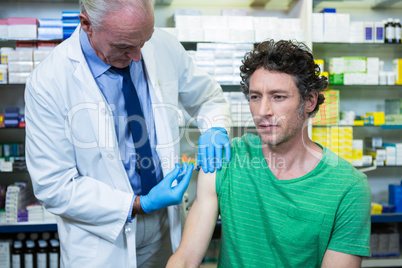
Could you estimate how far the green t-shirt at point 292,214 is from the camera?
1341 mm

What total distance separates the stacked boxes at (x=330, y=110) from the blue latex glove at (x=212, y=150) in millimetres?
1747

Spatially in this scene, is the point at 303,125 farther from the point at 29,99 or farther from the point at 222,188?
the point at 29,99

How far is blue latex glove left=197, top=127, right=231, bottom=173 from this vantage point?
152cm

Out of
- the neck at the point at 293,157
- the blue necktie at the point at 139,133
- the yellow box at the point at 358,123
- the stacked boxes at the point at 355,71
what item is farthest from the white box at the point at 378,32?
the blue necktie at the point at 139,133

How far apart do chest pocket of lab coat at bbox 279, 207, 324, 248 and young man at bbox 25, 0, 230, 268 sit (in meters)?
0.38

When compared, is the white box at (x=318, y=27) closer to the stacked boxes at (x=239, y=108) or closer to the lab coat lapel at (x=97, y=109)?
the stacked boxes at (x=239, y=108)

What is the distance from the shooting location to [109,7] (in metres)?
1.28

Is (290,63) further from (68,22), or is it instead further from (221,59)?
(68,22)

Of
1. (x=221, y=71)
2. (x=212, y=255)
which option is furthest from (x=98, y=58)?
(x=212, y=255)

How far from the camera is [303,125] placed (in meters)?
1.54

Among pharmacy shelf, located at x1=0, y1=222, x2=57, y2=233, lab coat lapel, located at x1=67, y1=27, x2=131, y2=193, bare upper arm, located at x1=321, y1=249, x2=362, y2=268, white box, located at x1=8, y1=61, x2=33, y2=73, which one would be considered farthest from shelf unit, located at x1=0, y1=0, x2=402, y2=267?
bare upper arm, located at x1=321, y1=249, x2=362, y2=268

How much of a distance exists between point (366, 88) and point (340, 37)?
66 centimetres

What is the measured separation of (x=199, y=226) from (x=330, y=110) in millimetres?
2028

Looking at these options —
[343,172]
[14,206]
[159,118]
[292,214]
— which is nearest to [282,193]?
[292,214]
